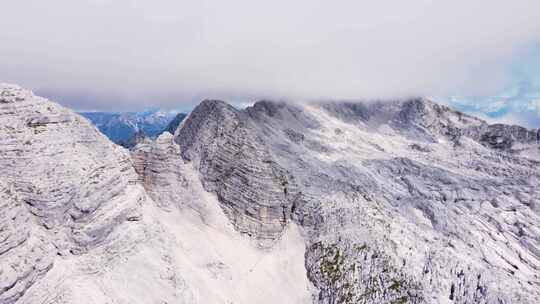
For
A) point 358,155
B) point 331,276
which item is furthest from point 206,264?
point 358,155

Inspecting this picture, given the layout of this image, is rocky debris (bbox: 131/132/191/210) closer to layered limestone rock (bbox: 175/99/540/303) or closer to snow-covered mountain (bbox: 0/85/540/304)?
snow-covered mountain (bbox: 0/85/540/304)

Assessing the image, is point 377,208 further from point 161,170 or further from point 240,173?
point 161,170

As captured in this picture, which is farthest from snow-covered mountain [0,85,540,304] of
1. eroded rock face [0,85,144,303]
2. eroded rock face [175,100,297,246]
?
eroded rock face [175,100,297,246]

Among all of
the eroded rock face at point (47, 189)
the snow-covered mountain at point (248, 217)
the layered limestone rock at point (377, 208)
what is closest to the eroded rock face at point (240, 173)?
the layered limestone rock at point (377, 208)

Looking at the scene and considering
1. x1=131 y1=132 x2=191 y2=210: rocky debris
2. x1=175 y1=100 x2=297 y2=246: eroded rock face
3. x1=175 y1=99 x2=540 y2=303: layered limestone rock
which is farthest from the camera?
x1=175 y1=100 x2=297 y2=246: eroded rock face

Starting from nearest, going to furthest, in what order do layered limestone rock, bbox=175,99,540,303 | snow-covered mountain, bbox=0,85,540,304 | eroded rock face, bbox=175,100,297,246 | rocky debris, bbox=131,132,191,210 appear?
snow-covered mountain, bbox=0,85,540,304
rocky debris, bbox=131,132,191,210
layered limestone rock, bbox=175,99,540,303
eroded rock face, bbox=175,100,297,246

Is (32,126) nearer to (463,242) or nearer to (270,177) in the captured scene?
(270,177)
